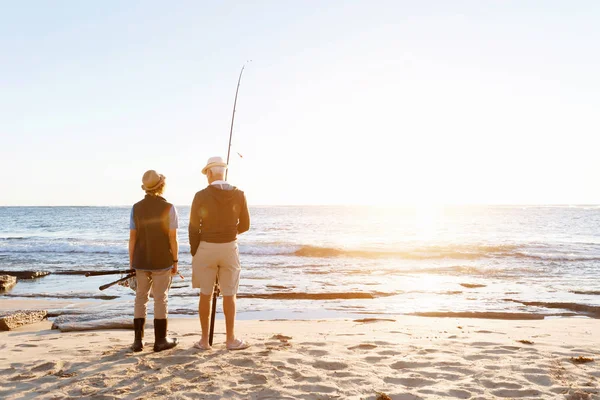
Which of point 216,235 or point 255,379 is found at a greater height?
point 216,235

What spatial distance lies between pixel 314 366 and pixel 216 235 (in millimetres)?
1557

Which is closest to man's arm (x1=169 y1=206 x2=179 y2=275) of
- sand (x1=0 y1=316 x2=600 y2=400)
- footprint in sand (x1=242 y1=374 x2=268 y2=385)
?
sand (x1=0 y1=316 x2=600 y2=400)

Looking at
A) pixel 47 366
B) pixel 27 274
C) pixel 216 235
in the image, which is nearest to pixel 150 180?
pixel 216 235

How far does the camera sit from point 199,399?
3.57 meters

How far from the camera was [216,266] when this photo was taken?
15.7 feet

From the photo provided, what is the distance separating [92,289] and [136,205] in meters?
7.14

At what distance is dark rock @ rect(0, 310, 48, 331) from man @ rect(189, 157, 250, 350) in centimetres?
345

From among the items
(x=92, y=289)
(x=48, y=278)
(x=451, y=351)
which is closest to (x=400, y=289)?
(x=451, y=351)

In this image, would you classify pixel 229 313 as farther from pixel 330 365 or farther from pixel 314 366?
pixel 330 365

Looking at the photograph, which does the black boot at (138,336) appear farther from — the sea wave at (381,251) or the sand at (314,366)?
the sea wave at (381,251)

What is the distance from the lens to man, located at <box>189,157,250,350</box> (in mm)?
4637

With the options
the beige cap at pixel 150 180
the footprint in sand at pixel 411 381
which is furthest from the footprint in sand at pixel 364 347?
the beige cap at pixel 150 180

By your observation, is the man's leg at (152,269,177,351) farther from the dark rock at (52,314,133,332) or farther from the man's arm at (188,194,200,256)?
the dark rock at (52,314,133,332)

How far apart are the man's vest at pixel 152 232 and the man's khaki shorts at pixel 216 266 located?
359mm
